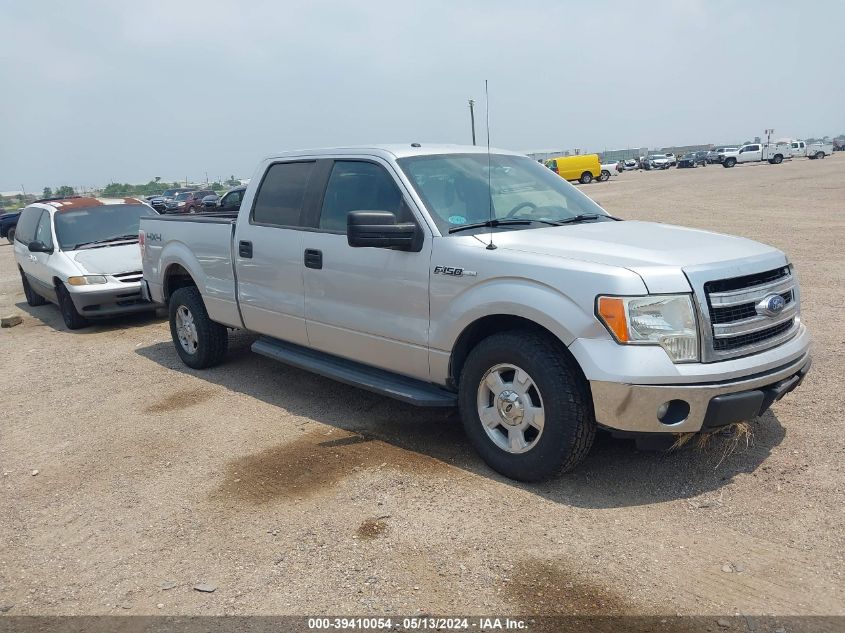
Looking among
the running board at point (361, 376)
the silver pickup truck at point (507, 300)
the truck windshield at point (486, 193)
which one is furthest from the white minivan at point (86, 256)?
the truck windshield at point (486, 193)

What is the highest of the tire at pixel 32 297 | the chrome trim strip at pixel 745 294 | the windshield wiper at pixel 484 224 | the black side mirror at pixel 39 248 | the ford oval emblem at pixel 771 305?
the windshield wiper at pixel 484 224

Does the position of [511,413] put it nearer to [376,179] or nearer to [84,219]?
[376,179]

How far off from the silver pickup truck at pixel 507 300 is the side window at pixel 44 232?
5.28m

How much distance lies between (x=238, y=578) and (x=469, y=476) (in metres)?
1.47

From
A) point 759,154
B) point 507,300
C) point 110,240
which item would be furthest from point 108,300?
point 759,154

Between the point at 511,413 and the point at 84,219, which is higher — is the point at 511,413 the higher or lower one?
the lower one

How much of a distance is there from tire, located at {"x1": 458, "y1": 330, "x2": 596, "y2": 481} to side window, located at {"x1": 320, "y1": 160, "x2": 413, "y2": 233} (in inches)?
45.1

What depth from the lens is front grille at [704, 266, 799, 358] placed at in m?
3.63

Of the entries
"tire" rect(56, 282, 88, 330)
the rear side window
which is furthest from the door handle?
the rear side window

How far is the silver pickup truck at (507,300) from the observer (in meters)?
3.59

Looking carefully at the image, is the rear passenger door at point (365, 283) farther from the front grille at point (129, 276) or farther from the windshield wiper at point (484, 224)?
the front grille at point (129, 276)

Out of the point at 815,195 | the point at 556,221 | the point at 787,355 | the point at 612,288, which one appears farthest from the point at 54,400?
the point at 815,195

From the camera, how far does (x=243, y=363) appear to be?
717cm

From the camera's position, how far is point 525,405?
3973 mm
